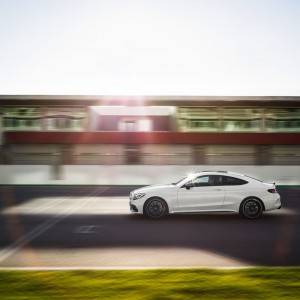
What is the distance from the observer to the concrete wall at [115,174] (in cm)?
2698

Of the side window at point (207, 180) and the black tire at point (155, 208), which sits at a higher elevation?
the side window at point (207, 180)

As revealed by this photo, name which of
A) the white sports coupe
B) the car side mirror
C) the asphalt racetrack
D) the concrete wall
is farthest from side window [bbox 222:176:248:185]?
the concrete wall

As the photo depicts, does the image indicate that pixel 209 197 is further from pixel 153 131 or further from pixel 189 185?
pixel 153 131

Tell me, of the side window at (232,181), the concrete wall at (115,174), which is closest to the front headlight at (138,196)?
the side window at (232,181)

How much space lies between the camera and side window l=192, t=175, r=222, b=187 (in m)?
12.2

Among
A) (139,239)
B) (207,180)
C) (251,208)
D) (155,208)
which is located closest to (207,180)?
(207,180)

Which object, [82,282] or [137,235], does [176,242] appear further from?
[82,282]

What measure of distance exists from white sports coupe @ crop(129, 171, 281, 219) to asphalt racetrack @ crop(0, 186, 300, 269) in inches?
14.2

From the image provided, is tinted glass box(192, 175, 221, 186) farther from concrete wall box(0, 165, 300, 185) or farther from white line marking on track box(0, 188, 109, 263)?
concrete wall box(0, 165, 300, 185)

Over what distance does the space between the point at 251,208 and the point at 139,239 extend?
427 cm

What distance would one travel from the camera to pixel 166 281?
19.8ft

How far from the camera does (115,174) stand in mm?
27156

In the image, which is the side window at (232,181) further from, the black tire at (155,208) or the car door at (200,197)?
the black tire at (155,208)

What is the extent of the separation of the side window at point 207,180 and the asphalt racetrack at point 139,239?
112 centimetres
